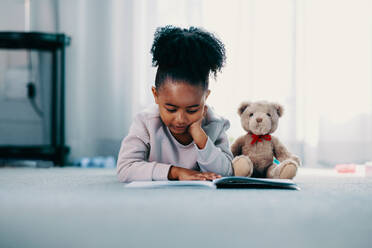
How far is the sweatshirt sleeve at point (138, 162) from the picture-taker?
1.10 m

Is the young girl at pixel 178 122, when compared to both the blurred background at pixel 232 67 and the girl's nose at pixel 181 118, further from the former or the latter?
the blurred background at pixel 232 67

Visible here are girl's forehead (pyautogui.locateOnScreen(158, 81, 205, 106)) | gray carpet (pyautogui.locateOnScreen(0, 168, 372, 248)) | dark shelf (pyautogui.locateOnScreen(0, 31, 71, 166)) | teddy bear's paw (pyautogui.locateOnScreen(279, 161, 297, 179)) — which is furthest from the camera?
dark shelf (pyautogui.locateOnScreen(0, 31, 71, 166))

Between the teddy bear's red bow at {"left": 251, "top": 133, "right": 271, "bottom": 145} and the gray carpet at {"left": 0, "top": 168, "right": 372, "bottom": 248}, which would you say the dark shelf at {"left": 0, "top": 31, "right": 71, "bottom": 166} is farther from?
the gray carpet at {"left": 0, "top": 168, "right": 372, "bottom": 248}

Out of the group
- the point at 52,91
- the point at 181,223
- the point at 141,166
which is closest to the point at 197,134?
the point at 141,166

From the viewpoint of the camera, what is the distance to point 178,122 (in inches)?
42.6

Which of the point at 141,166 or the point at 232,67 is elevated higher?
Answer: the point at 232,67

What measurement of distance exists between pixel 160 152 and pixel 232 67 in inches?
49.8

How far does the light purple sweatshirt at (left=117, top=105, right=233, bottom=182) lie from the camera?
1126mm

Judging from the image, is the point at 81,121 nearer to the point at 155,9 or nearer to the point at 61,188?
the point at 155,9

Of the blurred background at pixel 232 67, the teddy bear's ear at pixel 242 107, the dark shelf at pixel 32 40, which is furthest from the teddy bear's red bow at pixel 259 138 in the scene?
the dark shelf at pixel 32 40

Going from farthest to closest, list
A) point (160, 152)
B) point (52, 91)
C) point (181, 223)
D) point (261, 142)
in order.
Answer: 1. point (52, 91)
2. point (261, 142)
3. point (160, 152)
4. point (181, 223)

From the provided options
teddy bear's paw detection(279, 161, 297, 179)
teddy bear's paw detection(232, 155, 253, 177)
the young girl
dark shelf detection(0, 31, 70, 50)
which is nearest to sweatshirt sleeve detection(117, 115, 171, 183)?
the young girl

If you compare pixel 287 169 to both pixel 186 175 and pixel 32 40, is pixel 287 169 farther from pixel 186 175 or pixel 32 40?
pixel 32 40

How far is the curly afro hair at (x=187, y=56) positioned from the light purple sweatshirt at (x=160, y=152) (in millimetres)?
161
